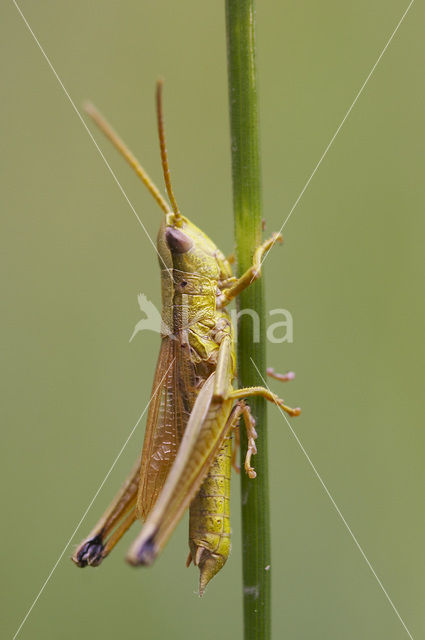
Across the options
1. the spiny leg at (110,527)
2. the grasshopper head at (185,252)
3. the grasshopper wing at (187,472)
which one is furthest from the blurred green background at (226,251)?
the grasshopper wing at (187,472)

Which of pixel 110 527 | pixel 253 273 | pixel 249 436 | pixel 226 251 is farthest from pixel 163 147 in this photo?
pixel 226 251

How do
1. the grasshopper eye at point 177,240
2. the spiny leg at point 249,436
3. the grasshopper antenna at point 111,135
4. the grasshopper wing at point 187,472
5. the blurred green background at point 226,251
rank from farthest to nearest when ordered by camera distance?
the blurred green background at point 226,251 → the grasshopper eye at point 177,240 → the spiny leg at point 249,436 → the grasshopper wing at point 187,472 → the grasshopper antenna at point 111,135

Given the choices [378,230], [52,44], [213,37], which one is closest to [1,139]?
[52,44]

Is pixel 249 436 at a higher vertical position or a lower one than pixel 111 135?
lower

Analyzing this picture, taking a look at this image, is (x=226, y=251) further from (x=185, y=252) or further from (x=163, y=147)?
(x=163, y=147)

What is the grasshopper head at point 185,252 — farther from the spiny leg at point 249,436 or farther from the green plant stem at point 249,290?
the spiny leg at point 249,436

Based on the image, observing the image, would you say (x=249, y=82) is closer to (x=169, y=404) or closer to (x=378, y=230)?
(x=169, y=404)
